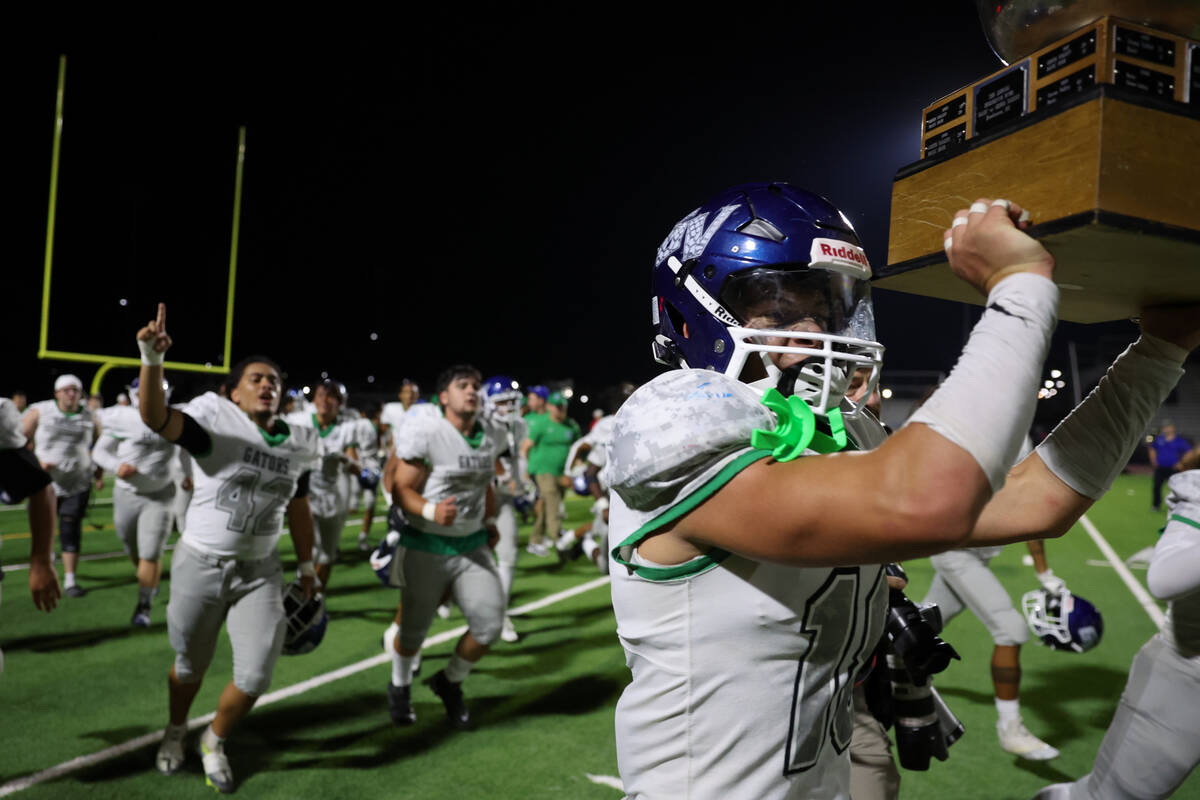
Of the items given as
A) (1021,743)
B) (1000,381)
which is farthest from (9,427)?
(1021,743)

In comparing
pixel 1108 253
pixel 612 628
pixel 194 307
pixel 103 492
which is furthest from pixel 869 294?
pixel 103 492

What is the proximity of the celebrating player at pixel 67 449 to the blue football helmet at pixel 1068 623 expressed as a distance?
9.63m

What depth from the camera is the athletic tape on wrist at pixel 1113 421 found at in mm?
→ 1851

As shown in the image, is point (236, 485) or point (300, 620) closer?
point (236, 485)

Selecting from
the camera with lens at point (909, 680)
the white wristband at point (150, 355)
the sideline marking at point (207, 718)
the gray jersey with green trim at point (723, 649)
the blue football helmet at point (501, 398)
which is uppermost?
the white wristband at point (150, 355)

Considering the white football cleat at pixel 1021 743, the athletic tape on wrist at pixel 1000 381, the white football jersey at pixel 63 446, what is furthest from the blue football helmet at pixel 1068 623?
the white football jersey at pixel 63 446

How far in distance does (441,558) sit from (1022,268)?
5006mm

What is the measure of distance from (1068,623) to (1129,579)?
7.22 meters

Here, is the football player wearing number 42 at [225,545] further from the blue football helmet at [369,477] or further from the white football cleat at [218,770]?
the blue football helmet at [369,477]

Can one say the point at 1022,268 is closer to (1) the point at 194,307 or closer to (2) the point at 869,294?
(2) the point at 869,294

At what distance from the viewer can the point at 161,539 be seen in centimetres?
828

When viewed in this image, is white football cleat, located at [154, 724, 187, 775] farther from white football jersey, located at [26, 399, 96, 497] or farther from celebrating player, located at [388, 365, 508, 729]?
white football jersey, located at [26, 399, 96, 497]

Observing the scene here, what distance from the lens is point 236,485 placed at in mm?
4941

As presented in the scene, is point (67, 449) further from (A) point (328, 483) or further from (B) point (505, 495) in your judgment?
(B) point (505, 495)
